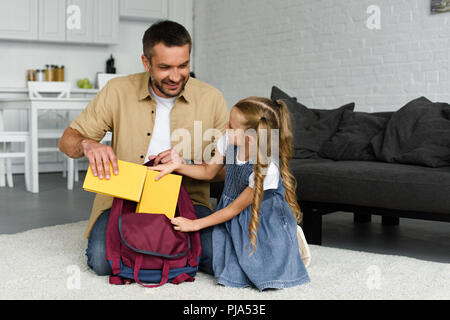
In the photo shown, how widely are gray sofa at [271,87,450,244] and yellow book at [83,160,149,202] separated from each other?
3.68 ft

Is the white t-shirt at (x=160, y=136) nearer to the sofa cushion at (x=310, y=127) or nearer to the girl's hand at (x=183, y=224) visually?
the girl's hand at (x=183, y=224)

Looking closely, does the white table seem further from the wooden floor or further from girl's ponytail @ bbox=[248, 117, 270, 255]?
girl's ponytail @ bbox=[248, 117, 270, 255]

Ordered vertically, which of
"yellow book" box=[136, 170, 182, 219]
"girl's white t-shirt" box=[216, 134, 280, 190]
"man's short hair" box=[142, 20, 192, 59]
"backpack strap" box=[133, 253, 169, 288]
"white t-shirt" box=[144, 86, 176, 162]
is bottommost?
"backpack strap" box=[133, 253, 169, 288]

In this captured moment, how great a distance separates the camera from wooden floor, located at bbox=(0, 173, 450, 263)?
9.27 feet

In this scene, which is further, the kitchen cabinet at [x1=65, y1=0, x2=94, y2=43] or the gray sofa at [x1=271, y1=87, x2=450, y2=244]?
the kitchen cabinet at [x1=65, y1=0, x2=94, y2=43]

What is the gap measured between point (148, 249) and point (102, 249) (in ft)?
0.75

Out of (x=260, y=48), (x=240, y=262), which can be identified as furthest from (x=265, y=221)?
(x=260, y=48)

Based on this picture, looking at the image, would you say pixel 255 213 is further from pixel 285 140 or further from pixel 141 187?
pixel 141 187

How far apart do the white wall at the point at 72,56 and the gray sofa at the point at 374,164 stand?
350 centimetres

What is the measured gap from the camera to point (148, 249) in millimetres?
1848

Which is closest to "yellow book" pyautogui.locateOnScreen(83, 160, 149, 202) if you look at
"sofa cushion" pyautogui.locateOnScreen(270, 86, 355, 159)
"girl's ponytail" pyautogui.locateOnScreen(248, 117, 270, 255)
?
"girl's ponytail" pyautogui.locateOnScreen(248, 117, 270, 255)

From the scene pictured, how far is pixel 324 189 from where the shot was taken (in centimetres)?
276
